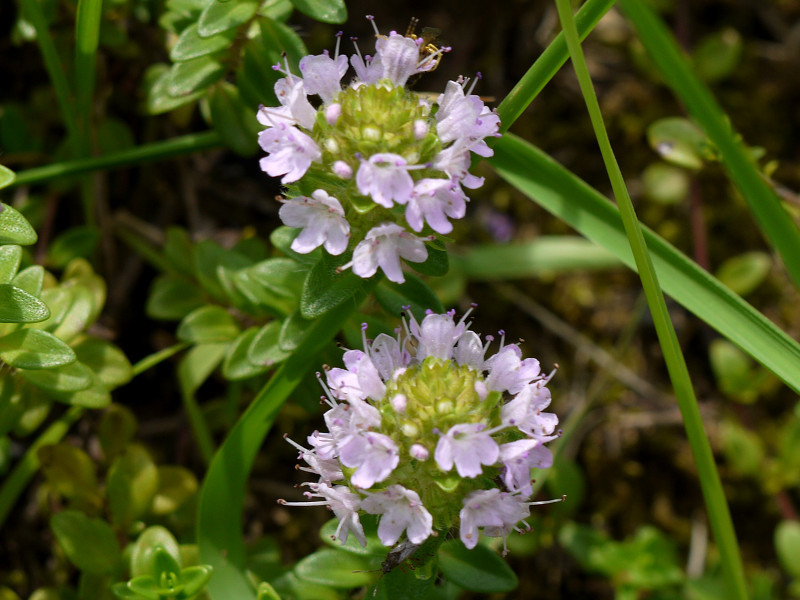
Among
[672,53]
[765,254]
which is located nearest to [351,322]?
[672,53]

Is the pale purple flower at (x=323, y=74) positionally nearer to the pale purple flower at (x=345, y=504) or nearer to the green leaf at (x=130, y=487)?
the pale purple flower at (x=345, y=504)

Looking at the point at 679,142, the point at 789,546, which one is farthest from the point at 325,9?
the point at 789,546

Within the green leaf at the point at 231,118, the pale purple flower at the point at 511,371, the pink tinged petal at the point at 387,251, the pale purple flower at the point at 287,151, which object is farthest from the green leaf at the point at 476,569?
the green leaf at the point at 231,118

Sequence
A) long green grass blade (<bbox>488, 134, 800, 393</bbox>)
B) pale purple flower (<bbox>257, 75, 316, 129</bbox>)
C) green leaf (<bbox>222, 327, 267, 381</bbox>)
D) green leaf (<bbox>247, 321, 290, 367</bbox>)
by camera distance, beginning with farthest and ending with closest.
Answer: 1. green leaf (<bbox>222, 327, 267, 381</bbox>)
2. green leaf (<bbox>247, 321, 290, 367</bbox>)
3. long green grass blade (<bbox>488, 134, 800, 393</bbox>)
4. pale purple flower (<bbox>257, 75, 316, 129</bbox>)

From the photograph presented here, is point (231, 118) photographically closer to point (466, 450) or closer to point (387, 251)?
point (387, 251)

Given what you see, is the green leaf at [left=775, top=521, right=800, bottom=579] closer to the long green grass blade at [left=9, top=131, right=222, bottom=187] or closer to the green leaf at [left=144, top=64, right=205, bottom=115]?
the long green grass blade at [left=9, top=131, right=222, bottom=187]

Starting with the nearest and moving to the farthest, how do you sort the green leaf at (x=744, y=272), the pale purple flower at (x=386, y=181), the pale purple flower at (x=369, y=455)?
the pale purple flower at (x=369, y=455) → the pale purple flower at (x=386, y=181) → the green leaf at (x=744, y=272)

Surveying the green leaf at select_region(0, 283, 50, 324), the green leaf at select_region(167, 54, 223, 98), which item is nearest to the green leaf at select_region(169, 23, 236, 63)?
the green leaf at select_region(167, 54, 223, 98)
